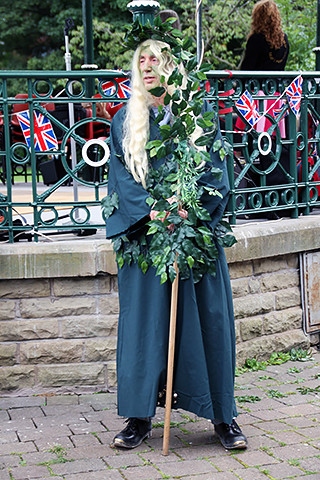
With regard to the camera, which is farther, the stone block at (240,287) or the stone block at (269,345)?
the stone block at (269,345)

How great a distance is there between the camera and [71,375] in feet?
18.1

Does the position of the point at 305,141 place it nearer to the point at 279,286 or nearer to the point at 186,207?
the point at 279,286

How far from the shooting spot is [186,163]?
4.31 meters

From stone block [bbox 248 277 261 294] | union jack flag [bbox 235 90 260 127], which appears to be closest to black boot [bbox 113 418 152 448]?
stone block [bbox 248 277 261 294]

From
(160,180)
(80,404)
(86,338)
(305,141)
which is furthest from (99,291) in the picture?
(305,141)

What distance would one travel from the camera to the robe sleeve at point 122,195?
14.4ft

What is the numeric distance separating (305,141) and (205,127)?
235cm

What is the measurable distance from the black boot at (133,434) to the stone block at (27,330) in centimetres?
107

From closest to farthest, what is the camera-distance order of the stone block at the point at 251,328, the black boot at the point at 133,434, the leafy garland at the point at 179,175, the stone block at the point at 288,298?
1. the leafy garland at the point at 179,175
2. the black boot at the point at 133,434
3. the stone block at the point at 251,328
4. the stone block at the point at 288,298

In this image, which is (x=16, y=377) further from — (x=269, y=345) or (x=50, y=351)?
(x=269, y=345)

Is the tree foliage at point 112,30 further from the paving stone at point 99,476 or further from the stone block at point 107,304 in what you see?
the paving stone at point 99,476

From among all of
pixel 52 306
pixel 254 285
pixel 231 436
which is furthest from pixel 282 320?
pixel 231 436

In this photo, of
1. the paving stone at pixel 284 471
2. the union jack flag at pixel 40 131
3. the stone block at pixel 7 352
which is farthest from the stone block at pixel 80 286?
the paving stone at pixel 284 471

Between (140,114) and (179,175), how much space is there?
41 centimetres
